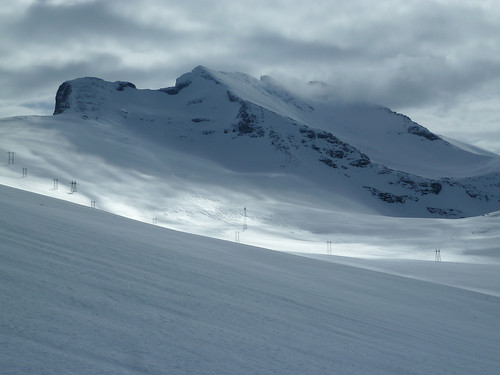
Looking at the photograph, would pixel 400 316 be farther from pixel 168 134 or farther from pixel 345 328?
pixel 168 134

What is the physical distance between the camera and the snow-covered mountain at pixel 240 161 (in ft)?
164

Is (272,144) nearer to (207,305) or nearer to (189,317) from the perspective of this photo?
(207,305)

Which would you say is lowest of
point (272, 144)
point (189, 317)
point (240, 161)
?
point (189, 317)

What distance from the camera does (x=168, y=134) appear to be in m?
112

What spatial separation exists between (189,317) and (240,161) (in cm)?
10040

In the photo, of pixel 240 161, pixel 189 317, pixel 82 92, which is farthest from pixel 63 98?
pixel 189 317

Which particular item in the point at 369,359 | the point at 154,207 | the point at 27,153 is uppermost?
the point at 27,153

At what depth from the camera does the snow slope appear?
3328mm

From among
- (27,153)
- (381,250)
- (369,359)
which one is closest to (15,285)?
(369,359)

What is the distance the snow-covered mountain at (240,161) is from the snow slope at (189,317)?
81.1 ft

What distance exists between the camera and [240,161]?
104 metres

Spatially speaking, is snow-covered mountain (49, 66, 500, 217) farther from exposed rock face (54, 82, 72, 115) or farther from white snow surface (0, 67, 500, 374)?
white snow surface (0, 67, 500, 374)

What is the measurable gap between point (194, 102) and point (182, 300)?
133786 millimetres

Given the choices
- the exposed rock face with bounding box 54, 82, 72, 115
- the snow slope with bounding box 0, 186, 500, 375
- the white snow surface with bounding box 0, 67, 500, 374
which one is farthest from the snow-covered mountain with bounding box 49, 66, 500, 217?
the snow slope with bounding box 0, 186, 500, 375
